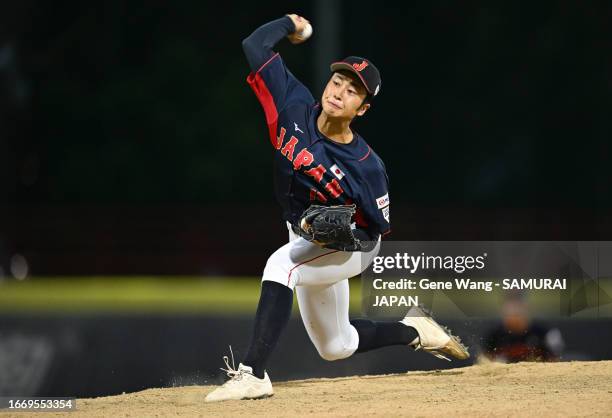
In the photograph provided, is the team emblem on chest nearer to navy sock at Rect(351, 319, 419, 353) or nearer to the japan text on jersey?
the japan text on jersey

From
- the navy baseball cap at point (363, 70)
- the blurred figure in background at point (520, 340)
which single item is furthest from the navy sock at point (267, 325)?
the blurred figure in background at point (520, 340)

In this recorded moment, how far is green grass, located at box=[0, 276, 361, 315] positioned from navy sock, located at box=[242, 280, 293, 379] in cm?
288

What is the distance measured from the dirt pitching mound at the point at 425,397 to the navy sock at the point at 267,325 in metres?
0.17

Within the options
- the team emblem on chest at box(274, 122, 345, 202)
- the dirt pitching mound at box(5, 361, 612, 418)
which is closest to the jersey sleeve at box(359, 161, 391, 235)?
the team emblem on chest at box(274, 122, 345, 202)

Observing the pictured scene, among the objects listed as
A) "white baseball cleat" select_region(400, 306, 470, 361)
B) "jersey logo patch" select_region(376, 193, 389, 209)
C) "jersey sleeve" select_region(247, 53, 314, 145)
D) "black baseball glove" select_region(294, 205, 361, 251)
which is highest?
"jersey sleeve" select_region(247, 53, 314, 145)

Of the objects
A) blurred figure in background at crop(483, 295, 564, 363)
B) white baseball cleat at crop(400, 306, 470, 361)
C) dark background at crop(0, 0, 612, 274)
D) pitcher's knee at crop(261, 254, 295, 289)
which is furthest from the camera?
dark background at crop(0, 0, 612, 274)

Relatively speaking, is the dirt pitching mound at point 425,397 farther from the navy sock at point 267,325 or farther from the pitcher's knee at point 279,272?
the pitcher's knee at point 279,272

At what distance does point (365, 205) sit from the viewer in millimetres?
4453

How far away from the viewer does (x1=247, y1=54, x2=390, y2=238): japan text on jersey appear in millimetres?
4453

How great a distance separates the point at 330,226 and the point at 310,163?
1.04 feet

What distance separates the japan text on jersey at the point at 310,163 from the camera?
4453 millimetres

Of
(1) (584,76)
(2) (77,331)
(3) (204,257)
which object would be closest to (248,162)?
(3) (204,257)

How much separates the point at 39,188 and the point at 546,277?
6062mm

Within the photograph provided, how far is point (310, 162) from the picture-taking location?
4.45 meters
